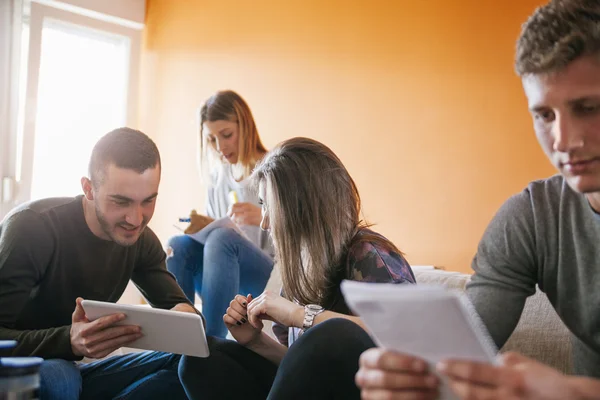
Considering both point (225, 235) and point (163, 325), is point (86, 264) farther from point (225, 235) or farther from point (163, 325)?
point (225, 235)

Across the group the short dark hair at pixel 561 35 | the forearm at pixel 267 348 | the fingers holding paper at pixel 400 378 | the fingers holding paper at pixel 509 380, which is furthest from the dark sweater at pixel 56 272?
the short dark hair at pixel 561 35

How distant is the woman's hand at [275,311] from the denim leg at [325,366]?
0.79 ft

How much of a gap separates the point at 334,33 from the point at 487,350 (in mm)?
2932

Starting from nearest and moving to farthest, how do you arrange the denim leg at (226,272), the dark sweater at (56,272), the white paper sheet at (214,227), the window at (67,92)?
the dark sweater at (56,272), the denim leg at (226,272), the white paper sheet at (214,227), the window at (67,92)

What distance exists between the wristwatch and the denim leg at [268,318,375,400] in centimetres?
21

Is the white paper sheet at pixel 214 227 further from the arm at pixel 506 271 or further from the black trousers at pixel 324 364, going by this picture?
the arm at pixel 506 271

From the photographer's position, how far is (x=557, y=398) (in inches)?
28.6

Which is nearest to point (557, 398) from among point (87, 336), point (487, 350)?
point (487, 350)

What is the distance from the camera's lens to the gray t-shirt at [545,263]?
1085 mm

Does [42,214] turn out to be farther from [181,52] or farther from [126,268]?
[181,52]

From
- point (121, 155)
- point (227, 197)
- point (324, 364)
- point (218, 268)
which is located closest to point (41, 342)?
point (121, 155)

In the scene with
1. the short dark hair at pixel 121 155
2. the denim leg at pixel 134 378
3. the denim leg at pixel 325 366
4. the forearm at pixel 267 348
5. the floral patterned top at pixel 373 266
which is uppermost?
the short dark hair at pixel 121 155

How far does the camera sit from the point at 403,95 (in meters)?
3.21

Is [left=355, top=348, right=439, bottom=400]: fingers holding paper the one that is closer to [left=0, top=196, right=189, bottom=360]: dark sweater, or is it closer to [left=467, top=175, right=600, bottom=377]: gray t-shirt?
[left=467, top=175, right=600, bottom=377]: gray t-shirt
